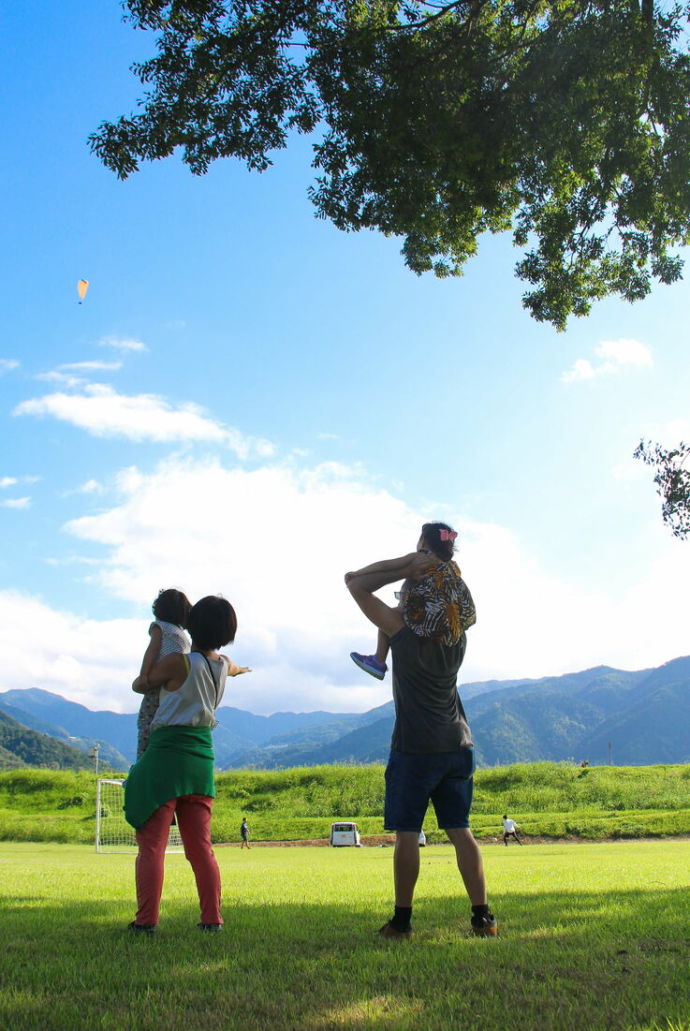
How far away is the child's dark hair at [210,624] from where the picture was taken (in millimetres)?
5188

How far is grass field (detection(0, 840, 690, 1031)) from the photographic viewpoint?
2.86 m

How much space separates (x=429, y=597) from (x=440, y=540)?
423mm

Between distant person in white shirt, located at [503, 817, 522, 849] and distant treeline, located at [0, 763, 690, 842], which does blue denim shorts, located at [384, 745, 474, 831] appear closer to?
distant person in white shirt, located at [503, 817, 522, 849]

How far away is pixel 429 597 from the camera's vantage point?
482cm

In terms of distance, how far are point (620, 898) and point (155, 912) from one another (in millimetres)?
3757

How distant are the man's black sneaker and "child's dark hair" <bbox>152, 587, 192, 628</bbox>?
2.62 meters

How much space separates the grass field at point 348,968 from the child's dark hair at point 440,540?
88.2 inches

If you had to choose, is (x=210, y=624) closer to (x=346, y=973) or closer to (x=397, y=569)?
(x=397, y=569)

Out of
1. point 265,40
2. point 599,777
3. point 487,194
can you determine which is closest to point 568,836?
point 599,777

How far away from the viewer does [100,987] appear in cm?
332

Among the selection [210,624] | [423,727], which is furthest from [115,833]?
[423,727]

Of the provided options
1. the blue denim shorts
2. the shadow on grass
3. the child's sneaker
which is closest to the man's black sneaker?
the shadow on grass

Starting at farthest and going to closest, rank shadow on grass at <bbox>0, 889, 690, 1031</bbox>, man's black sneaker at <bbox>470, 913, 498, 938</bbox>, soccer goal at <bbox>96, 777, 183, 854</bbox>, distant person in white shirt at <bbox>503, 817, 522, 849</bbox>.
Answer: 1. distant person in white shirt at <bbox>503, 817, 522, 849</bbox>
2. soccer goal at <bbox>96, 777, 183, 854</bbox>
3. man's black sneaker at <bbox>470, 913, 498, 938</bbox>
4. shadow on grass at <bbox>0, 889, 690, 1031</bbox>

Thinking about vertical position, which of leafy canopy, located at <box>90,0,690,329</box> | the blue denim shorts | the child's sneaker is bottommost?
the blue denim shorts
